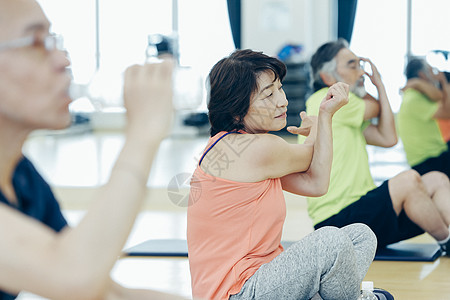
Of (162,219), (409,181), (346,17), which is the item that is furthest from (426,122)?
(346,17)

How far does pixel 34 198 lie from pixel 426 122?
9.61 ft

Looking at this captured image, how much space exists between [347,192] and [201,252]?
107cm

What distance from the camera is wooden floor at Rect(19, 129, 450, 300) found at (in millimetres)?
2343

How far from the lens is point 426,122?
135 inches

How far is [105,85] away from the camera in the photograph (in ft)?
2.67

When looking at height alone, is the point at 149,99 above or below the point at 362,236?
above

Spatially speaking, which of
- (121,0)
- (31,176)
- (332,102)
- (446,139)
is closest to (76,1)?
(121,0)

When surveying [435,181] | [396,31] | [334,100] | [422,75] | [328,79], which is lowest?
[435,181]

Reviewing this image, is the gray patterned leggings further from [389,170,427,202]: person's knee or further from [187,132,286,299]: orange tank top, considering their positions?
[389,170,427,202]: person's knee

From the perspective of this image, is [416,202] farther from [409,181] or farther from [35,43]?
[35,43]

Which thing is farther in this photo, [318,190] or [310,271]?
[318,190]

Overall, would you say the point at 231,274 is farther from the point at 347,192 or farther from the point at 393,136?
the point at 393,136

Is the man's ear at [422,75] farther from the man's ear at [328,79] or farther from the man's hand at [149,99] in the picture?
the man's hand at [149,99]

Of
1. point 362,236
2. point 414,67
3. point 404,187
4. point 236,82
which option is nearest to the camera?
point 236,82
